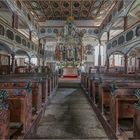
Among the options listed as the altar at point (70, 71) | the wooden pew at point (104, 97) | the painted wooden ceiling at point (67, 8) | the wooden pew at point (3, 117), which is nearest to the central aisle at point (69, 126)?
the wooden pew at point (104, 97)

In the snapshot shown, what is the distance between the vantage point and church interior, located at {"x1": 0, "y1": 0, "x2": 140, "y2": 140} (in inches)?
119

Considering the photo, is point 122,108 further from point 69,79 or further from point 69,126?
point 69,79

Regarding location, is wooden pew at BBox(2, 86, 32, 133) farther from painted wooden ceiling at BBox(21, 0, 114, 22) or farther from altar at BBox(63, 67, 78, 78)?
painted wooden ceiling at BBox(21, 0, 114, 22)

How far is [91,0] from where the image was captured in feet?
46.5

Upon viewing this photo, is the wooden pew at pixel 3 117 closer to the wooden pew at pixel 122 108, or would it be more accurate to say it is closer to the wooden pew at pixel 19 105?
the wooden pew at pixel 19 105

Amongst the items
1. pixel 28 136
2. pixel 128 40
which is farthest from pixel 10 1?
pixel 28 136

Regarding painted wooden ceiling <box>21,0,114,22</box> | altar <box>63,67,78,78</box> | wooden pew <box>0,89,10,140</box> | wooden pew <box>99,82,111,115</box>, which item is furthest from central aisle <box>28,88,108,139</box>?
painted wooden ceiling <box>21,0,114,22</box>

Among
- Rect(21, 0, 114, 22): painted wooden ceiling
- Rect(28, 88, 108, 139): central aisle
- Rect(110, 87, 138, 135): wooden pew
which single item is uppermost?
Rect(21, 0, 114, 22): painted wooden ceiling

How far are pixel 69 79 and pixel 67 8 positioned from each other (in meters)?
7.12

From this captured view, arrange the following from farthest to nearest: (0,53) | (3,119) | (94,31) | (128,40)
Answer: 1. (94,31)
2. (0,53)
3. (128,40)
4. (3,119)

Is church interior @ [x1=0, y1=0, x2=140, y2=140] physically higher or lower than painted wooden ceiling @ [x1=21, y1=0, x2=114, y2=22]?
lower

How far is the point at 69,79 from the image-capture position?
13898mm

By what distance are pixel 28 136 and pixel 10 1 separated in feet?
33.6

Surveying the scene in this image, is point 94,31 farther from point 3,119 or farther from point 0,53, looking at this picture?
point 3,119
